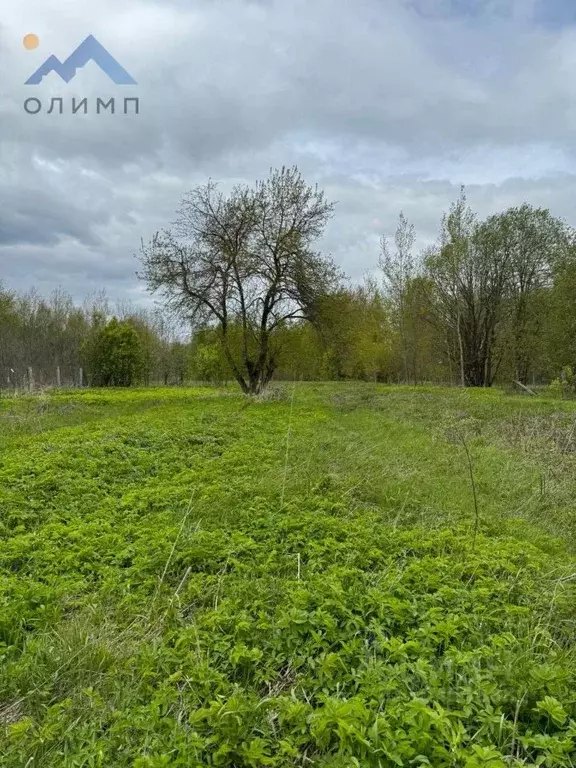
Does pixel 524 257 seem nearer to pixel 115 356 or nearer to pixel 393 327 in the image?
pixel 393 327

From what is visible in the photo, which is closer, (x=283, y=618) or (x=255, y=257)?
(x=283, y=618)

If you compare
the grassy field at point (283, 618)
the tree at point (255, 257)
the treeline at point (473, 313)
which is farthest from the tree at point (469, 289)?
the grassy field at point (283, 618)

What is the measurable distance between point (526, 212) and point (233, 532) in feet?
86.0

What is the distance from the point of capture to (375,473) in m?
5.57

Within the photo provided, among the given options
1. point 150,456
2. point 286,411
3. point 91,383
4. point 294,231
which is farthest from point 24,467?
point 91,383

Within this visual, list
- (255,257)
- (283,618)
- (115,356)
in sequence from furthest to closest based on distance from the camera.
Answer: (115,356), (255,257), (283,618)

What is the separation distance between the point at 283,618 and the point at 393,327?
29369 mm

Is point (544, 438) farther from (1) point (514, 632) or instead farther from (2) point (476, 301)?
(2) point (476, 301)

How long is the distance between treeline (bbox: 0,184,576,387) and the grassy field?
11.6 meters

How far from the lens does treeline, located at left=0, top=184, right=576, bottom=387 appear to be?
1736 centimetres

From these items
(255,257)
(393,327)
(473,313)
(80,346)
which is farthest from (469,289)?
(80,346)

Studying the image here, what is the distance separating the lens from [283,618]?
232 centimetres

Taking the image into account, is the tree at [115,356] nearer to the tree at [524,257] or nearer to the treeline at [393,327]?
the treeline at [393,327]

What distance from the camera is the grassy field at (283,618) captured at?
1.66m
